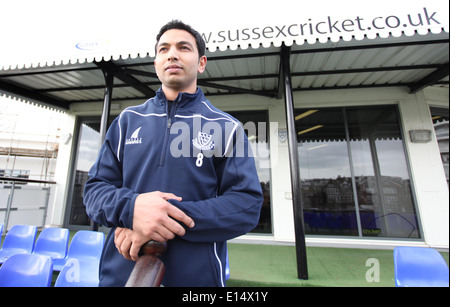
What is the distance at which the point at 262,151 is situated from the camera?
16.5ft

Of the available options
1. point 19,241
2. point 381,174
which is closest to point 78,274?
point 19,241

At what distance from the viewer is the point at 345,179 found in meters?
4.71

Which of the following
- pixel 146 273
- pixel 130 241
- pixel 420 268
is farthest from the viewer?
pixel 420 268

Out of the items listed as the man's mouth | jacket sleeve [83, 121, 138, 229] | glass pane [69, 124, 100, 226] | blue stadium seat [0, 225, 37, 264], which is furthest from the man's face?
glass pane [69, 124, 100, 226]

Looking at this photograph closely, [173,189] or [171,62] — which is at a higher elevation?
[171,62]

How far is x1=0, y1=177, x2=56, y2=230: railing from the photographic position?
13.4 feet

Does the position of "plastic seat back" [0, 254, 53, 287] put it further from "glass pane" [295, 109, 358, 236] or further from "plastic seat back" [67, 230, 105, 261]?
"glass pane" [295, 109, 358, 236]

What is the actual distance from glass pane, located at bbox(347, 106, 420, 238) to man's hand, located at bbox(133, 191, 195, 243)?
5138 millimetres

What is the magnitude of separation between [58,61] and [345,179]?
243 inches

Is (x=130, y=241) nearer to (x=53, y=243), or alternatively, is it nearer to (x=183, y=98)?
(x=183, y=98)

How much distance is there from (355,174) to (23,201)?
25.2ft
